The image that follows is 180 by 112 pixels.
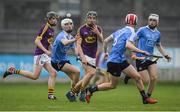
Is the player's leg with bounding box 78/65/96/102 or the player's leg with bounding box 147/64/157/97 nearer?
the player's leg with bounding box 147/64/157/97

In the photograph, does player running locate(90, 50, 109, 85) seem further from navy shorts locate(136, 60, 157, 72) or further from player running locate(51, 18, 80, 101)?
navy shorts locate(136, 60, 157, 72)

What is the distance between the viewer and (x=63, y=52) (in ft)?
68.9

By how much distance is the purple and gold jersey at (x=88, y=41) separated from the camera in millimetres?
20734

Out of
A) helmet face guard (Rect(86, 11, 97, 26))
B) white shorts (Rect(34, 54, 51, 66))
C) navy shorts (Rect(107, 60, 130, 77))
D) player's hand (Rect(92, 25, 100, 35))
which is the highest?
helmet face guard (Rect(86, 11, 97, 26))

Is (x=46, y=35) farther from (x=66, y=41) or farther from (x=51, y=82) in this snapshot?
(x=66, y=41)

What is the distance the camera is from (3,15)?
155 feet

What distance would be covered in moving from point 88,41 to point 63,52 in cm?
74

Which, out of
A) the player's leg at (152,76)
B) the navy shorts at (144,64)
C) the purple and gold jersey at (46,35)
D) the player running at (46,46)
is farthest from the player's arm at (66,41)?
Answer: the player's leg at (152,76)

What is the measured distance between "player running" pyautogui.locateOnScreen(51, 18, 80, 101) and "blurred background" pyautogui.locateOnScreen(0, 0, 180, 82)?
12.9 meters

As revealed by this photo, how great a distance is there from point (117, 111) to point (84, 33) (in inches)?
168

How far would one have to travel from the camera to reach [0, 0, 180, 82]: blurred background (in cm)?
3509

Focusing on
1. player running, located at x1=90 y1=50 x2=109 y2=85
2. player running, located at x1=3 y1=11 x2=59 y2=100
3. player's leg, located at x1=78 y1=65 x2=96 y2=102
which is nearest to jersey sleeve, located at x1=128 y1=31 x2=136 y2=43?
player's leg, located at x1=78 y1=65 x2=96 y2=102

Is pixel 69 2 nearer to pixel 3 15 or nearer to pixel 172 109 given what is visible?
pixel 3 15

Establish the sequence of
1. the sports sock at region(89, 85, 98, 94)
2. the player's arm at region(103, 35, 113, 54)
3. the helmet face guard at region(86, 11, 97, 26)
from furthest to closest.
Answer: the helmet face guard at region(86, 11, 97, 26), the sports sock at region(89, 85, 98, 94), the player's arm at region(103, 35, 113, 54)
